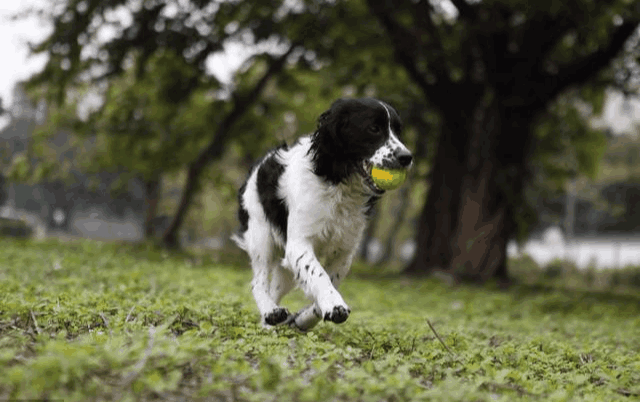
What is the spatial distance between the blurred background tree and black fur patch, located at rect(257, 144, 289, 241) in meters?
8.24

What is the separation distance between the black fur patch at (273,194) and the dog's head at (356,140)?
1.44 ft

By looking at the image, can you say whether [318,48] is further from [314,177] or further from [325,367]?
[325,367]

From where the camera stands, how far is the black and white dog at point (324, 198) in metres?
4.95

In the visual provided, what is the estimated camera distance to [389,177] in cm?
484

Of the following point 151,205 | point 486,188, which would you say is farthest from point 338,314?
point 151,205

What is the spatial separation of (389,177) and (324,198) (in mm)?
556

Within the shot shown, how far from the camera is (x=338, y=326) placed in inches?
226

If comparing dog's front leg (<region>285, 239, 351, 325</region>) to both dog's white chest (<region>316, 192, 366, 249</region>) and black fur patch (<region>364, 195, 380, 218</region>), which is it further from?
black fur patch (<region>364, 195, 380, 218</region>)

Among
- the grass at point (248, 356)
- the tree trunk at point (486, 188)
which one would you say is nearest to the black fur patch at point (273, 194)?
the grass at point (248, 356)

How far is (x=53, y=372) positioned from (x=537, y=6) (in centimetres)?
1142

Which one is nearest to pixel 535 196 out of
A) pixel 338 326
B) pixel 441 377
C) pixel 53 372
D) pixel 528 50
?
pixel 528 50

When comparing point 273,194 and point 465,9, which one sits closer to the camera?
point 273,194

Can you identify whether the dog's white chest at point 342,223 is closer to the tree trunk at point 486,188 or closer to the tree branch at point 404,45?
the tree trunk at point 486,188

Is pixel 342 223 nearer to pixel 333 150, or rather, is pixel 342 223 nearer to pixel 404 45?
pixel 333 150
